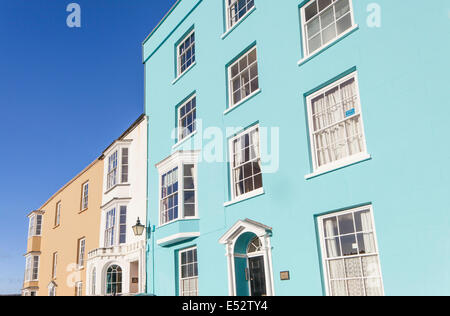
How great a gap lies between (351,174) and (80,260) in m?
17.2

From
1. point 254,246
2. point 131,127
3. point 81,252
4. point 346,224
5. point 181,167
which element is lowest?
point 254,246

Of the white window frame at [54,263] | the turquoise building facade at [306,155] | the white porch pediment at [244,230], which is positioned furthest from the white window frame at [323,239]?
the white window frame at [54,263]

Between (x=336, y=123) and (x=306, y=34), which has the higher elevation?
(x=306, y=34)

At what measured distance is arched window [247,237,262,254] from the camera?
12.0 metres

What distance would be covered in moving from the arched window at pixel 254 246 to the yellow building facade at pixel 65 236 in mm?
10477

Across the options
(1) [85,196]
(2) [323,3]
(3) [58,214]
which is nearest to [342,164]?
(2) [323,3]

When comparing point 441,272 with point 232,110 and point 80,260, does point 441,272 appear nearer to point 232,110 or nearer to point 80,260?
point 232,110

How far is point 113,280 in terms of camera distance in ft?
59.0

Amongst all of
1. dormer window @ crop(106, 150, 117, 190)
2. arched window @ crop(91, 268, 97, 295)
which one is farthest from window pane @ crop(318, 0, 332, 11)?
arched window @ crop(91, 268, 97, 295)

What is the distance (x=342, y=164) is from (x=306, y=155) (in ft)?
3.75

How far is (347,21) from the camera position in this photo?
10.7m

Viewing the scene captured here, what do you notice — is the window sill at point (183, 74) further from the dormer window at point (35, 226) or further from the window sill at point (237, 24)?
the dormer window at point (35, 226)

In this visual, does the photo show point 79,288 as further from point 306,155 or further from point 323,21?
point 323,21

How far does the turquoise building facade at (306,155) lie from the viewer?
8.36 metres
